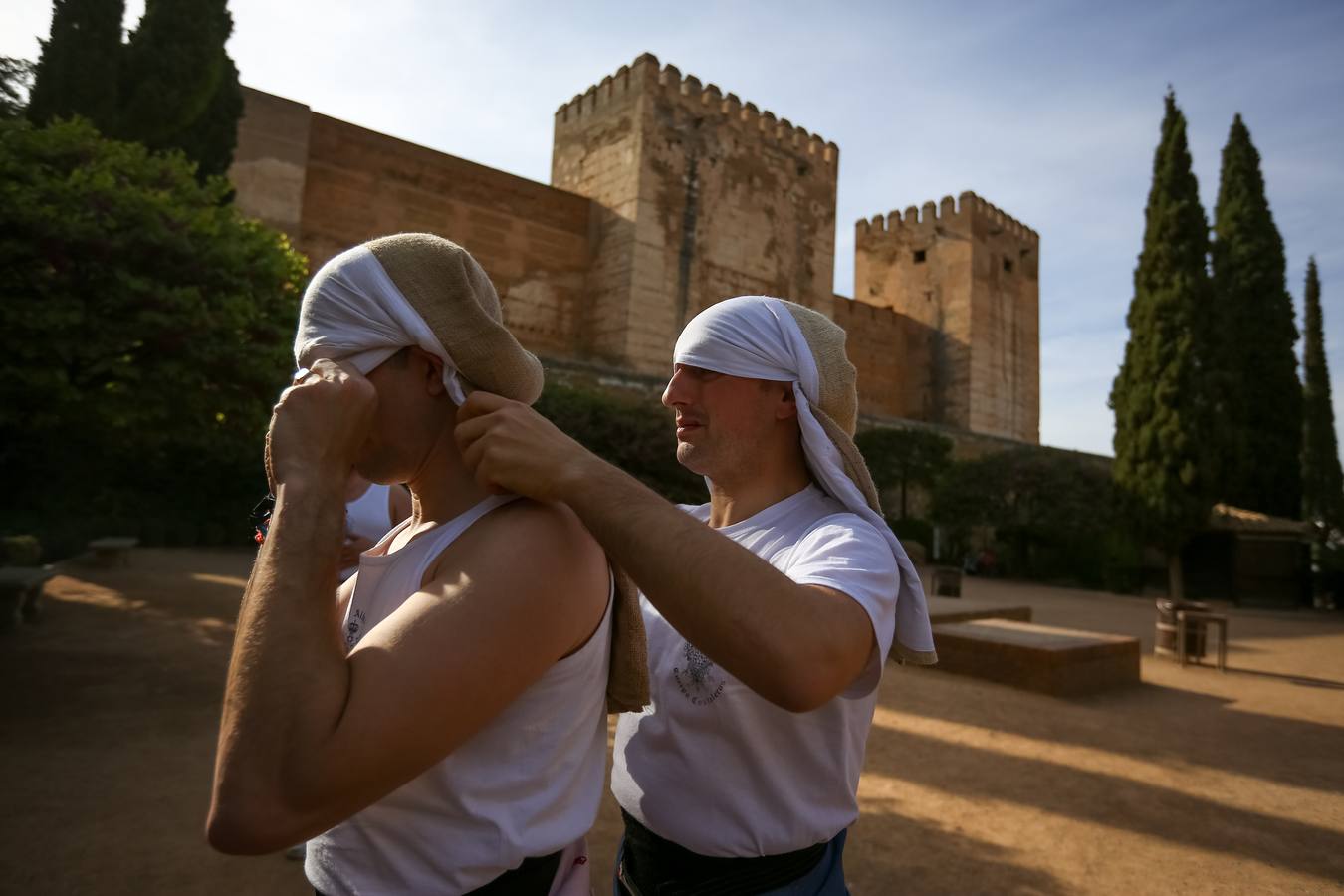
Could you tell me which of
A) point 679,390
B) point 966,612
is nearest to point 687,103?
point 966,612

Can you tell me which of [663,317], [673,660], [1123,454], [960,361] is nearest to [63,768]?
[673,660]

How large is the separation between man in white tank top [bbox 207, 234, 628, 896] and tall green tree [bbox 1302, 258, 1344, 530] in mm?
27962

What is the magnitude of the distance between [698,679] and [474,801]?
1.72ft

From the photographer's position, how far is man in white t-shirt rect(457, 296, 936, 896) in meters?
1.01

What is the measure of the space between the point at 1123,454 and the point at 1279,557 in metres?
3.92

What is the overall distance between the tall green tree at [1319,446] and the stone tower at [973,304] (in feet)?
26.7

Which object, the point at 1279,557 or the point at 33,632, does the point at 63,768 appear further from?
the point at 1279,557

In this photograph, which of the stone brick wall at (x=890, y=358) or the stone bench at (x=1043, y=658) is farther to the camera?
the stone brick wall at (x=890, y=358)

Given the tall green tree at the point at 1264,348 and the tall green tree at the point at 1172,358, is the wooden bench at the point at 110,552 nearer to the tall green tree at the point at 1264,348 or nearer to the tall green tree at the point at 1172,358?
the tall green tree at the point at 1172,358

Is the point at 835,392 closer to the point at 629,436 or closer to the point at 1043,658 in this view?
the point at 1043,658

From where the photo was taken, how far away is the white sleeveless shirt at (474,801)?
100 centimetres

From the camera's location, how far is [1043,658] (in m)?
6.66

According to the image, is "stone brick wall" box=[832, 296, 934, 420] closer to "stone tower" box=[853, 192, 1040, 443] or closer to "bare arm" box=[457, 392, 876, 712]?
"stone tower" box=[853, 192, 1040, 443]

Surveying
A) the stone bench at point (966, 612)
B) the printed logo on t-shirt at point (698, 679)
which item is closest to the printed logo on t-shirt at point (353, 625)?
the printed logo on t-shirt at point (698, 679)
